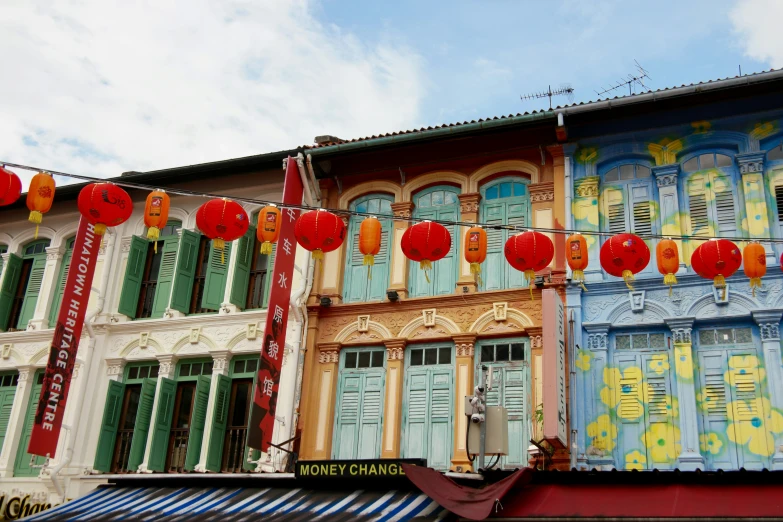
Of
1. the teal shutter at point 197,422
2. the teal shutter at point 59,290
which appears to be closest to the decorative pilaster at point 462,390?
the teal shutter at point 197,422

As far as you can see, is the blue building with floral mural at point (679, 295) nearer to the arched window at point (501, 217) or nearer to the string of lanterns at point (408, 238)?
the arched window at point (501, 217)

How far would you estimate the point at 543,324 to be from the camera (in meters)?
10.7

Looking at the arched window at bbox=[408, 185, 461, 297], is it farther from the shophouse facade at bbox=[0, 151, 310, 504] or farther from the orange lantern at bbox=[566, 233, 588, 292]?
the orange lantern at bbox=[566, 233, 588, 292]

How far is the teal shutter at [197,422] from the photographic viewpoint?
12.8 meters

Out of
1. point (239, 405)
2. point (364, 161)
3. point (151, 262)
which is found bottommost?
point (239, 405)

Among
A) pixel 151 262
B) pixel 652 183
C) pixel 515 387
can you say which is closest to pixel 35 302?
pixel 151 262

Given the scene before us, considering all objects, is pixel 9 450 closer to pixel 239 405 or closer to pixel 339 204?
pixel 239 405

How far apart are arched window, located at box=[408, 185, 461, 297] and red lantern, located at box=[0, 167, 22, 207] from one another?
5.59 m

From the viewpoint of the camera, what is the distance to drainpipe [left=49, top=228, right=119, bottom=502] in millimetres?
13273

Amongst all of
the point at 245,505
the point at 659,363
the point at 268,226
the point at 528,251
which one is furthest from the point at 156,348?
the point at 659,363

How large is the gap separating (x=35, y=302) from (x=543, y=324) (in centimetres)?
938

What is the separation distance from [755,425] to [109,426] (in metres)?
9.31

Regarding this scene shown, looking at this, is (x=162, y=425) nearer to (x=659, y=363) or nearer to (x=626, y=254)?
(x=659, y=363)

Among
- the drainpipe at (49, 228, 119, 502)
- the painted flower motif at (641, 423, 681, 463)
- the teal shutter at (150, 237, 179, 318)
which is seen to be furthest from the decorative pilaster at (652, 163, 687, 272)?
the drainpipe at (49, 228, 119, 502)
